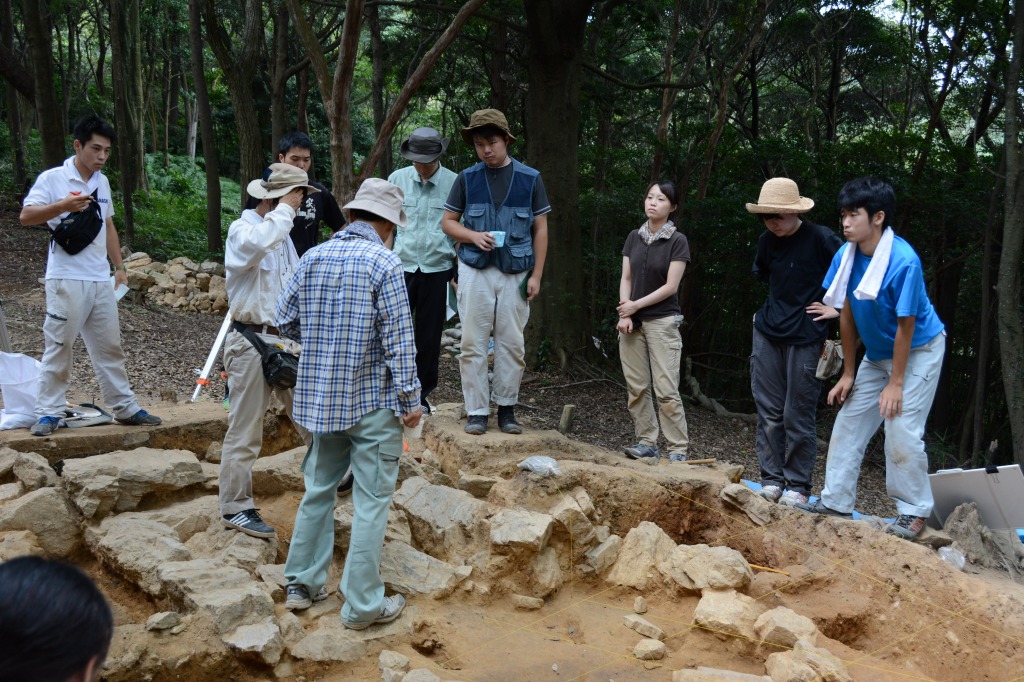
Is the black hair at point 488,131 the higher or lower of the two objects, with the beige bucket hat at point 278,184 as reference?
higher

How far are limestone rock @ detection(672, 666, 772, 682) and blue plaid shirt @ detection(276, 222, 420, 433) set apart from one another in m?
1.61

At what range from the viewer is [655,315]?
536cm

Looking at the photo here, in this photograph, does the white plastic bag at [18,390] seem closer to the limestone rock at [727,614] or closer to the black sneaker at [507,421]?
the black sneaker at [507,421]

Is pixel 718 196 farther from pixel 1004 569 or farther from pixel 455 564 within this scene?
pixel 455 564

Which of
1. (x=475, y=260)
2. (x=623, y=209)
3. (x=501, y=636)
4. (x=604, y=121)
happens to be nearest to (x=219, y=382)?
(x=475, y=260)

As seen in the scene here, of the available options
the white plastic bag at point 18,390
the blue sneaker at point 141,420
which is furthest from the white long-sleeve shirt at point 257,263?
the white plastic bag at point 18,390

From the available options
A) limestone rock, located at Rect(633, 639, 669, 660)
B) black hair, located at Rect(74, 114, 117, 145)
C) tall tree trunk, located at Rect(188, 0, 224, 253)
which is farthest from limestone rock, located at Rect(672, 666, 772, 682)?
tall tree trunk, located at Rect(188, 0, 224, 253)

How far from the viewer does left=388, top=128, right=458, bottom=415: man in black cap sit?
17.3 feet

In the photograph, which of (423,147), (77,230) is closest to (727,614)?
(423,147)

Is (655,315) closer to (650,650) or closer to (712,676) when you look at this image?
(650,650)

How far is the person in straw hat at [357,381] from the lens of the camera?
3.51 metres

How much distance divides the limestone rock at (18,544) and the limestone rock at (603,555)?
2.82 metres

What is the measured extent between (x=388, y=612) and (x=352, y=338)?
1.28m

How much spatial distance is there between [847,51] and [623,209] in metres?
6.04
